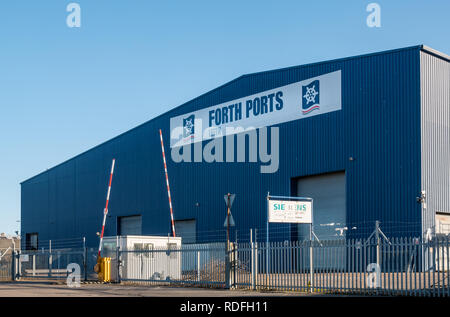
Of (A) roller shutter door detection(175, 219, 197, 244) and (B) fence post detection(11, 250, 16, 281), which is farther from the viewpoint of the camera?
(A) roller shutter door detection(175, 219, 197, 244)

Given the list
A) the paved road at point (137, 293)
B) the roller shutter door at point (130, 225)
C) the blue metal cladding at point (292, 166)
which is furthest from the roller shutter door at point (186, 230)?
the paved road at point (137, 293)

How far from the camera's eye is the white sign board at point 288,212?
1091 inches

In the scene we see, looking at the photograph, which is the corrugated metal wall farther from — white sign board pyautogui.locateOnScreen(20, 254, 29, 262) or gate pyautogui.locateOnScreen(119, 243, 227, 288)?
white sign board pyautogui.locateOnScreen(20, 254, 29, 262)

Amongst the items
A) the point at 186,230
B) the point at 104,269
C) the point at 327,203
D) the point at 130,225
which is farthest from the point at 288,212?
the point at 130,225

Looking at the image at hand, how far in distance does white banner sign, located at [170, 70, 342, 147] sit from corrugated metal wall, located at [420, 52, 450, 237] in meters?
4.64

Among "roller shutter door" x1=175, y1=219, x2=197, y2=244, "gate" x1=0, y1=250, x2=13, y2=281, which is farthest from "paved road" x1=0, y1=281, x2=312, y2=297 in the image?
"roller shutter door" x1=175, y1=219, x2=197, y2=244

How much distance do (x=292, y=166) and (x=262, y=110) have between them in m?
4.08

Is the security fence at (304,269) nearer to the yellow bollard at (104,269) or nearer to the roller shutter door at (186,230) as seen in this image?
the yellow bollard at (104,269)

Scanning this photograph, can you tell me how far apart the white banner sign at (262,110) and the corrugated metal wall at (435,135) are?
464 cm

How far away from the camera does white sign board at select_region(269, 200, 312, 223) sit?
1091 inches
